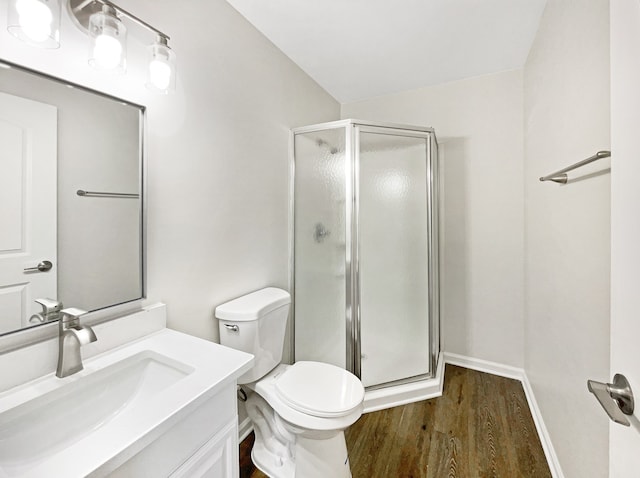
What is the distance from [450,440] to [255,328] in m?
1.26

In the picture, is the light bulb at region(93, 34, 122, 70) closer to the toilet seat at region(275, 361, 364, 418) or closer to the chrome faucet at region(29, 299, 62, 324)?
the chrome faucet at region(29, 299, 62, 324)

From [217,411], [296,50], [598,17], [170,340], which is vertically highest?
[296,50]

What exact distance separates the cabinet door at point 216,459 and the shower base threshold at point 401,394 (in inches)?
47.5

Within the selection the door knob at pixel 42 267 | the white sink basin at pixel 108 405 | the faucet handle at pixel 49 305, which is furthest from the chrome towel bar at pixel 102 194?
the white sink basin at pixel 108 405

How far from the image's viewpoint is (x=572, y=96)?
4.00 feet

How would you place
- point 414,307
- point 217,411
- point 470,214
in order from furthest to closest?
point 470,214, point 414,307, point 217,411

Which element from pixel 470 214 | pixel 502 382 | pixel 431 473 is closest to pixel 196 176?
pixel 431 473

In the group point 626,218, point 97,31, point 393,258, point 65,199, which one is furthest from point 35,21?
point 393,258

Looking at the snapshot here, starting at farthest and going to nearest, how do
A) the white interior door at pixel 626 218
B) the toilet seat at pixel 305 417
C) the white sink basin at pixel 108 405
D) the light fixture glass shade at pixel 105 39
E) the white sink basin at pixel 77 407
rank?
the toilet seat at pixel 305 417 < the light fixture glass shade at pixel 105 39 < the white sink basin at pixel 77 407 < the white sink basin at pixel 108 405 < the white interior door at pixel 626 218

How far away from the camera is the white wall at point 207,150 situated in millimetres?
1191

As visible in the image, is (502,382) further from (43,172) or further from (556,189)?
(43,172)

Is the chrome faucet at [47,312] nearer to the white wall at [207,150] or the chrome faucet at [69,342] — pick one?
the chrome faucet at [69,342]

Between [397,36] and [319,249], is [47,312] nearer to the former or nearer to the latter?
[319,249]

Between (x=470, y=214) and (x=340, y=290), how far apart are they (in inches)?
50.6
